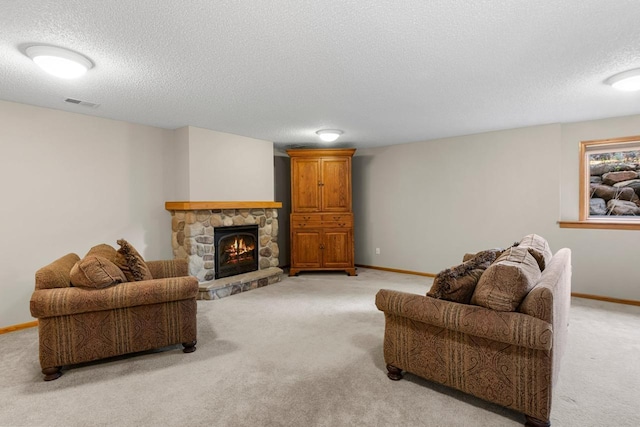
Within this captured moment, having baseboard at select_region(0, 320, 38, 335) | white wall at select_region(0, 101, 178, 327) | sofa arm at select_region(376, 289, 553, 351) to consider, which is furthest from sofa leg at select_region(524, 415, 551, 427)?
baseboard at select_region(0, 320, 38, 335)

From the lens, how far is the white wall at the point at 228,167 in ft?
15.0

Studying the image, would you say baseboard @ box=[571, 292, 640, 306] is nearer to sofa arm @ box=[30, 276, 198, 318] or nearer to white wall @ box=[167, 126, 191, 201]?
sofa arm @ box=[30, 276, 198, 318]

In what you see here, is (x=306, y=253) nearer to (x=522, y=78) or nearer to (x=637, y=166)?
(x=522, y=78)

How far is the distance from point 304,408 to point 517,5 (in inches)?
102

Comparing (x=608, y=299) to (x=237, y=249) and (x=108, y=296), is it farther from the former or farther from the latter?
(x=108, y=296)

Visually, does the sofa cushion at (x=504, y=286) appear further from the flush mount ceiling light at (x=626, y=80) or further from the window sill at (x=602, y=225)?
the window sill at (x=602, y=225)

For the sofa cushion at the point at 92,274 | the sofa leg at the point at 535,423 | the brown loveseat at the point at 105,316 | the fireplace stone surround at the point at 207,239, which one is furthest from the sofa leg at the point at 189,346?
the sofa leg at the point at 535,423

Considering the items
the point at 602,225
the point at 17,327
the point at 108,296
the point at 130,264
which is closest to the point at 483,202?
the point at 602,225

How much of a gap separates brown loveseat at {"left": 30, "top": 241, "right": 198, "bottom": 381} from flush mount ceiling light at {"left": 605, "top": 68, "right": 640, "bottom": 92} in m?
3.91

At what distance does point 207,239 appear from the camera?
4.72m

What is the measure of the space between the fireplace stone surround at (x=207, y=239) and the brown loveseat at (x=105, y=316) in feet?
5.36

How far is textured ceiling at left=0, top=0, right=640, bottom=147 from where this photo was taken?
1.87 metres

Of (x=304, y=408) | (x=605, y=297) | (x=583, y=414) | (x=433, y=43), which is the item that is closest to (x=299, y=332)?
(x=304, y=408)

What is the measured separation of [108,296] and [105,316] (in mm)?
170
